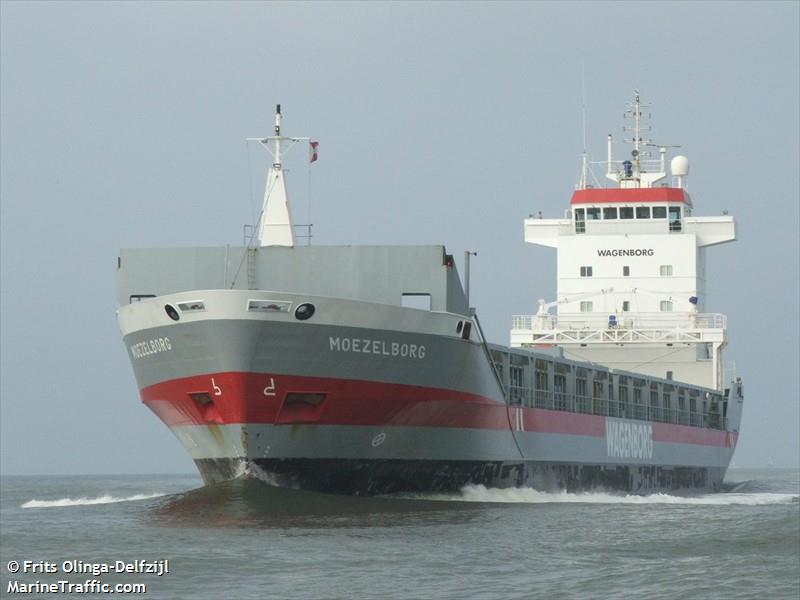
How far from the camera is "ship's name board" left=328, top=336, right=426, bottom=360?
25094 millimetres

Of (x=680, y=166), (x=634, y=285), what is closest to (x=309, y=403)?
(x=634, y=285)

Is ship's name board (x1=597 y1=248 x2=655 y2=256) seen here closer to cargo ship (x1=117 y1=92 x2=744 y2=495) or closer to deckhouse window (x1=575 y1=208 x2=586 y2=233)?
deckhouse window (x1=575 y1=208 x2=586 y2=233)

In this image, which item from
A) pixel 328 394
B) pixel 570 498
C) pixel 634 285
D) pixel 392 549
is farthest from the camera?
pixel 634 285

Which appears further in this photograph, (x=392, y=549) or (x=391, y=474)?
(x=391, y=474)

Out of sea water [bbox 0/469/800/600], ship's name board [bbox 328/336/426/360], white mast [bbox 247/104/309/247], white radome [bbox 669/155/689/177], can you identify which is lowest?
sea water [bbox 0/469/800/600]

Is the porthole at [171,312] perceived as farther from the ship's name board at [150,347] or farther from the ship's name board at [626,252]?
the ship's name board at [626,252]

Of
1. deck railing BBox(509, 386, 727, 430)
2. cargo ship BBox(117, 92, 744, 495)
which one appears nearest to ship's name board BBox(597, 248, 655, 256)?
deck railing BBox(509, 386, 727, 430)

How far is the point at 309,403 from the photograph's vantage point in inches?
989

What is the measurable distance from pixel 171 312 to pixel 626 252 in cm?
2260

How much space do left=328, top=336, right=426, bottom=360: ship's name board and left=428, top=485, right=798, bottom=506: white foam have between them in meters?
2.95

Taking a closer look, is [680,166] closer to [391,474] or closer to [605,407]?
[605,407]

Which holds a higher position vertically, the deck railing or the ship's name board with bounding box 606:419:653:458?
the deck railing

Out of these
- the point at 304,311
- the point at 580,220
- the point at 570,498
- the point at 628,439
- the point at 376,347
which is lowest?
the point at 570,498

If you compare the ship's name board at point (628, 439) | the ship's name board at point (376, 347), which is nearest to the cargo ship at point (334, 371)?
the ship's name board at point (376, 347)
